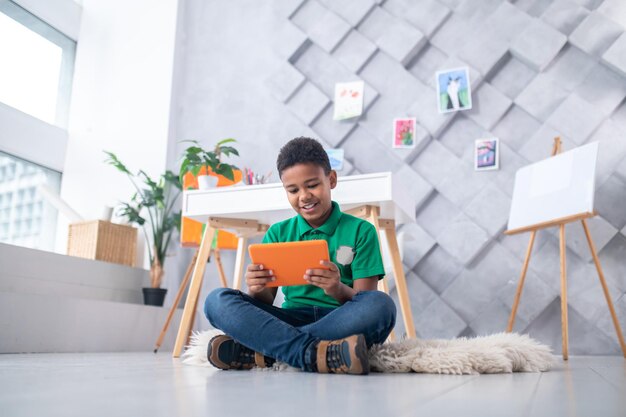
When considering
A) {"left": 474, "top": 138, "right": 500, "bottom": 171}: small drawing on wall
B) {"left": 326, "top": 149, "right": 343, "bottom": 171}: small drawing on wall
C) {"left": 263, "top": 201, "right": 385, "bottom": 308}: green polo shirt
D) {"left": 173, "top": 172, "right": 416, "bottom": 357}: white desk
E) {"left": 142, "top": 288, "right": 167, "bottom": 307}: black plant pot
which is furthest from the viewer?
{"left": 326, "top": 149, "right": 343, "bottom": 171}: small drawing on wall

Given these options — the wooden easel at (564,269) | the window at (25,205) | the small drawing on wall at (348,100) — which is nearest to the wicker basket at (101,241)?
the window at (25,205)

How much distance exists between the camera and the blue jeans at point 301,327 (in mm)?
1122

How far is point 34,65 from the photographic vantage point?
306 centimetres

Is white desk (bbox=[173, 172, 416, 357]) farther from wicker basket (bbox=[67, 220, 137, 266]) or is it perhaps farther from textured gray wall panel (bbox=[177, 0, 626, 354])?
wicker basket (bbox=[67, 220, 137, 266])

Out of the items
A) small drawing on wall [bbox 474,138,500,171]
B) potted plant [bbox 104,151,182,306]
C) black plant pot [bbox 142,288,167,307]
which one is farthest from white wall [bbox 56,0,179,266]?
small drawing on wall [bbox 474,138,500,171]

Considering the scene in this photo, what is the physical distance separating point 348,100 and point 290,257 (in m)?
1.92

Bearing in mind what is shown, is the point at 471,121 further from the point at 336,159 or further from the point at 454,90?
the point at 336,159

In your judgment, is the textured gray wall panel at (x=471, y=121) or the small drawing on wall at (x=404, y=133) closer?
the textured gray wall panel at (x=471, y=121)

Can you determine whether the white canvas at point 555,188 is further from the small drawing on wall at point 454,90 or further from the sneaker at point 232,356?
the sneaker at point 232,356

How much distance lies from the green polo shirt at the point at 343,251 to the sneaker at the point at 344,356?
244 mm

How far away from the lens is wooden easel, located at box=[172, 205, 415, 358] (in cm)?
182

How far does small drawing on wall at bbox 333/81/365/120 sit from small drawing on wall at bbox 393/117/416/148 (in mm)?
217

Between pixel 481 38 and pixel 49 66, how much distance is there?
2.39 meters

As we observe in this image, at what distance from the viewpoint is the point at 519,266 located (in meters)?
2.50
